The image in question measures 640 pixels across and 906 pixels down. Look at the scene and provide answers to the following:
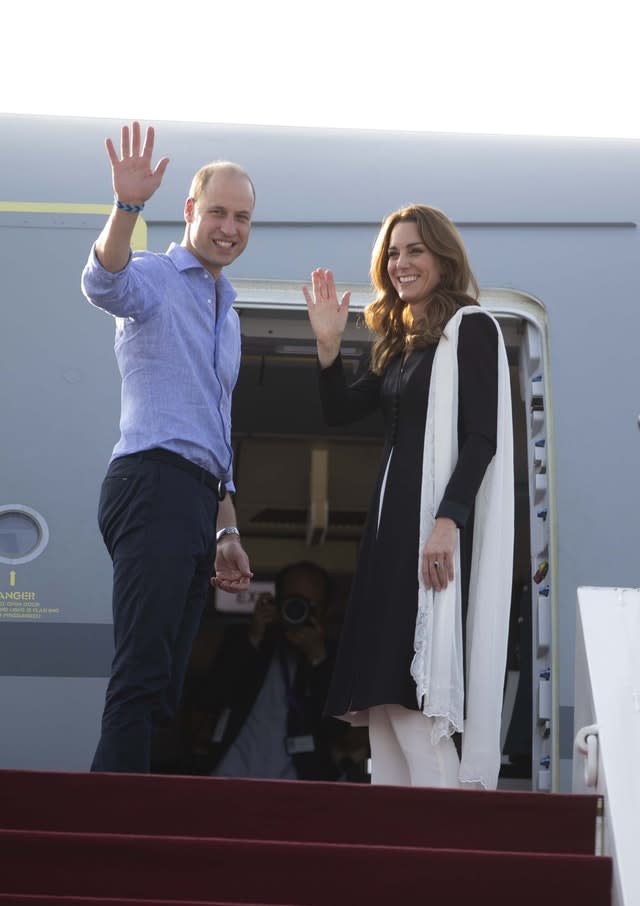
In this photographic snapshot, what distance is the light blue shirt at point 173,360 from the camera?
3254 millimetres

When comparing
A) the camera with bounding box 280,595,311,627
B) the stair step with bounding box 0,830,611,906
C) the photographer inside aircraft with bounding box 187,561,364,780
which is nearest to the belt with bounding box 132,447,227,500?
the stair step with bounding box 0,830,611,906

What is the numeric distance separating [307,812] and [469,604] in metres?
0.84

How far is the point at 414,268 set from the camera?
11.7 feet

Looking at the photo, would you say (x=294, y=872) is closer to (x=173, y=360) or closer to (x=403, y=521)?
(x=403, y=521)

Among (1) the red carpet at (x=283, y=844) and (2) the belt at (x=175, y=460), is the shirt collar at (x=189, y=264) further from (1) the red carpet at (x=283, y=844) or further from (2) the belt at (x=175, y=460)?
(1) the red carpet at (x=283, y=844)

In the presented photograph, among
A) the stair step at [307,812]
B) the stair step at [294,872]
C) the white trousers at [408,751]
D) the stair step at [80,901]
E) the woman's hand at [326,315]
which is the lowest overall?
the stair step at [80,901]

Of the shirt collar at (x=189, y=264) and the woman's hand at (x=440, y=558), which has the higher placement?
the shirt collar at (x=189, y=264)

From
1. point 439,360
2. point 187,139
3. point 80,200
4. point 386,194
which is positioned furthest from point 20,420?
point 439,360

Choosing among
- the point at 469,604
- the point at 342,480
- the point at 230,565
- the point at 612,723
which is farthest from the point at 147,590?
the point at 342,480

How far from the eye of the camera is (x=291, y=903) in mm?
2498

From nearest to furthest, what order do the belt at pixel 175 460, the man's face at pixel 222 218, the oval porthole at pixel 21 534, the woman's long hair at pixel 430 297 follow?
the belt at pixel 175 460 → the man's face at pixel 222 218 → the woman's long hair at pixel 430 297 → the oval porthole at pixel 21 534

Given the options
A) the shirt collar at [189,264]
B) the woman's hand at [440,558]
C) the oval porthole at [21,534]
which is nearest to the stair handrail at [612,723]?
the woman's hand at [440,558]

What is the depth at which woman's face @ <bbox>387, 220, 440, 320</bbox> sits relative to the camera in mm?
3576

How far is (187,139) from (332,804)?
2.94m
